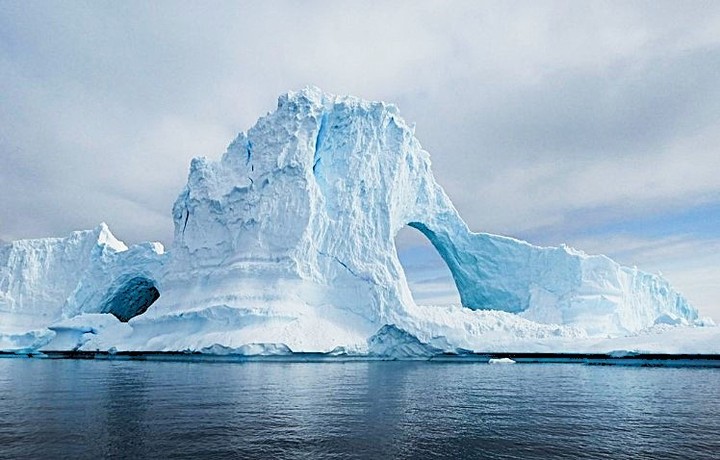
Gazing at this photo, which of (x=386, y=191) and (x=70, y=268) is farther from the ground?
(x=386, y=191)

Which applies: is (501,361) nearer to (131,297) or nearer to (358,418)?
(358,418)

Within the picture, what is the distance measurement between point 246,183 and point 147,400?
15.4m

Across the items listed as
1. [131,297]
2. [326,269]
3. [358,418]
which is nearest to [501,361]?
[326,269]

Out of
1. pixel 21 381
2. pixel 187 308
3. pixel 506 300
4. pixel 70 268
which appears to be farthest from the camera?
pixel 70 268

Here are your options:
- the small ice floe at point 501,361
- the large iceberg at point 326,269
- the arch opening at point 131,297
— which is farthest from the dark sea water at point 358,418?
the arch opening at point 131,297

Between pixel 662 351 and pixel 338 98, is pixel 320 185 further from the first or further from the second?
pixel 662 351

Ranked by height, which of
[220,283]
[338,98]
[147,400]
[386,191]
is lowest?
[147,400]

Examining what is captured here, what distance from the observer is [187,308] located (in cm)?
2314

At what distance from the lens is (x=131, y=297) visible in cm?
3606

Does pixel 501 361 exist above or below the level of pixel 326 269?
below

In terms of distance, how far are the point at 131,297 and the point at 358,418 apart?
31.5 metres

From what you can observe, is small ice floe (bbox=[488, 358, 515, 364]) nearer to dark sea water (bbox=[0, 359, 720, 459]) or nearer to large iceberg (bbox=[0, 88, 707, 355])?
large iceberg (bbox=[0, 88, 707, 355])

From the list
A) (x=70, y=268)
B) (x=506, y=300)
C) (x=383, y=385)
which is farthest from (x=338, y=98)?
(x=70, y=268)

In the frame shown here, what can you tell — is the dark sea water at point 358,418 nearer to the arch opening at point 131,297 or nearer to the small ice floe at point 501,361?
the small ice floe at point 501,361
